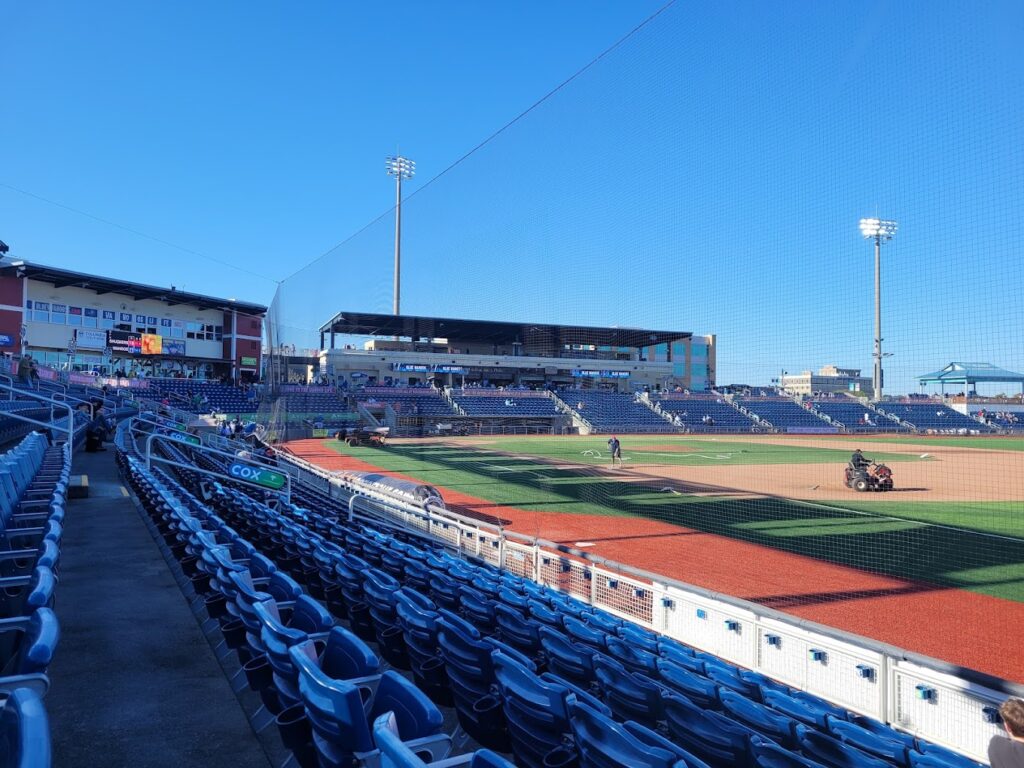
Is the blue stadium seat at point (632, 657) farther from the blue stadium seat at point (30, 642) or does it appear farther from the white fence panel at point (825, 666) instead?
the blue stadium seat at point (30, 642)

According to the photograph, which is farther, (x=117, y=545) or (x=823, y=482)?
(x=823, y=482)

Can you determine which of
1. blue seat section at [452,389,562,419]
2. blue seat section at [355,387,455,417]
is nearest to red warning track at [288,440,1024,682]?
blue seat section at [355,387,455,417]

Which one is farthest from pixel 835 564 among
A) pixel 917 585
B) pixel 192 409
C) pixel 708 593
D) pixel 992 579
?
pixel 192 409

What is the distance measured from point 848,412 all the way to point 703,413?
9948 mm

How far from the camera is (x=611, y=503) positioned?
16516mm

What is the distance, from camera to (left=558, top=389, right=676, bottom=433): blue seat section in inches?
1881

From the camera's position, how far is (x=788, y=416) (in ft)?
153

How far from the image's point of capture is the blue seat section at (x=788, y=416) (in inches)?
1799

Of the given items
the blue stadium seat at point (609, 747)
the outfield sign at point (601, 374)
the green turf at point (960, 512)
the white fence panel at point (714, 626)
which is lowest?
the green turf at point (960, 512)

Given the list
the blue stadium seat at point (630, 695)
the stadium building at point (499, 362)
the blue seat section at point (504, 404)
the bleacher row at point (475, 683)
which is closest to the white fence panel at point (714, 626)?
the bleacher row at point (475, 683)

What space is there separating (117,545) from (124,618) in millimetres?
2514

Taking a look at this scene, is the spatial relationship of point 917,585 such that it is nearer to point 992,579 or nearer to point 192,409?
point 992,579

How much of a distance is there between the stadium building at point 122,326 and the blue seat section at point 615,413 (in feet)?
85.3

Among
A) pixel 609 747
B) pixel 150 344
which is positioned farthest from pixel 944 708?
pixel 150 344
